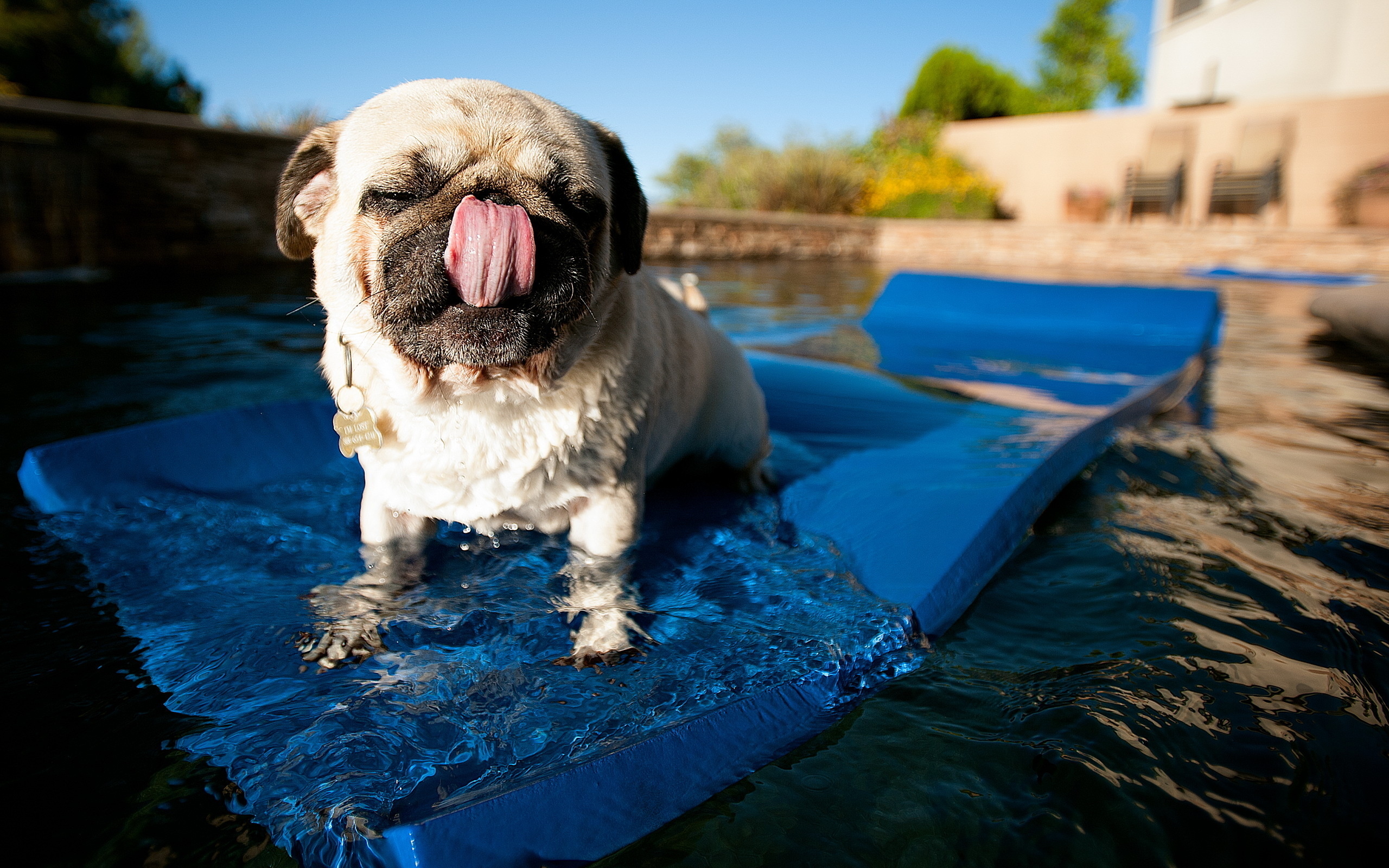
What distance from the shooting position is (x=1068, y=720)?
5.09ft

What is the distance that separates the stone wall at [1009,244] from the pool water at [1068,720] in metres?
10.3

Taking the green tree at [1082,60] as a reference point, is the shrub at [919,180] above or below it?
below

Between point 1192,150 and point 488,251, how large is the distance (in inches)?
817

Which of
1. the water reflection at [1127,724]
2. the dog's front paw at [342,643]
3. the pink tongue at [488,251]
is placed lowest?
the water reflection at [1127,724]

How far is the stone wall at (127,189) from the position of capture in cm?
672

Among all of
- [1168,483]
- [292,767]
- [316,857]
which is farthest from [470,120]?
[1168,483]

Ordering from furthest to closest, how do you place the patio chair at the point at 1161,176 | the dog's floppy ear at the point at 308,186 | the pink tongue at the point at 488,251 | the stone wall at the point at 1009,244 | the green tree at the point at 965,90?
1. the green tree at the point at 965,90
2. the patio chair at the point at 1161,176
3. the stone wall at the point at 1009,244
4. the dog's floppy ear at the point at 308,186
5. the pink tongue at the point at 488,251

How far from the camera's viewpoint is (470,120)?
1.63 meters

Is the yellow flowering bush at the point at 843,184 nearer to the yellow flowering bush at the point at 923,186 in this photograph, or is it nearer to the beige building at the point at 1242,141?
the yellow flowering bush at the point at 923,186

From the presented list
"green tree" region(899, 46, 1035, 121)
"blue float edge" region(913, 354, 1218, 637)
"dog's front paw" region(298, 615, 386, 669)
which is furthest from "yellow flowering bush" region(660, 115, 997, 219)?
"dog's front paw" region(298, 615, 386, 669)

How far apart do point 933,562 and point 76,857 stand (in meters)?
1.84

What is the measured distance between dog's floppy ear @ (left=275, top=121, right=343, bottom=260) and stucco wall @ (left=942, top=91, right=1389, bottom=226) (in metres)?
18.5

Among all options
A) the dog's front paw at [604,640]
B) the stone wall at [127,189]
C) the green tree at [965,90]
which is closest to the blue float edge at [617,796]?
the dog's front paw at [604,640]

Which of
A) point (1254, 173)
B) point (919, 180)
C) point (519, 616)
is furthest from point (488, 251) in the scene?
point (1254, 173)
